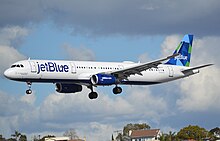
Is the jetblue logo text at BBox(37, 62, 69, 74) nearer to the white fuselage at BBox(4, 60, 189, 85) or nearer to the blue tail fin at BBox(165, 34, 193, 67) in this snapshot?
the white fuselage at BBox(4, 60, 189, 85)

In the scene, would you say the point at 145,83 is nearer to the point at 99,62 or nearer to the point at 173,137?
the point at 99,62

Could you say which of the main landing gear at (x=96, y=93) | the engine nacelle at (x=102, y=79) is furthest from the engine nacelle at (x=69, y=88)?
the engine nacelle at (x=102, y=79)

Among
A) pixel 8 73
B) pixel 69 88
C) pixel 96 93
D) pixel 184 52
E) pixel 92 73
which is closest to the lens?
pixel 8 73

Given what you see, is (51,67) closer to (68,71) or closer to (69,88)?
(68,71)

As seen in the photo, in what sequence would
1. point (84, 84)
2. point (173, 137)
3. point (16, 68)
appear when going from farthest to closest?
point (173, 137), point (84, 84), point (16, 68)

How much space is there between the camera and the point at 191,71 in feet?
437

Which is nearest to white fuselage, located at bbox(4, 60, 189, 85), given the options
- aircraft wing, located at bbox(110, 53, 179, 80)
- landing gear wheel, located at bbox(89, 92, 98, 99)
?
aircraft wing, located at bbox(110, 53, 179, 80)

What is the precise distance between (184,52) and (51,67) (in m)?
32.4

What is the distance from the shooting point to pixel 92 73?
121312 mm

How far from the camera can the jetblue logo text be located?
115812 millimetres

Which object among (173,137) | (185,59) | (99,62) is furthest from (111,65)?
(173,137)

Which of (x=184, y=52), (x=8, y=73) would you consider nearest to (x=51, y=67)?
(x=8, y=73)

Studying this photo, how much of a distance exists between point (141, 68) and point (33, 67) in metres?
17.2

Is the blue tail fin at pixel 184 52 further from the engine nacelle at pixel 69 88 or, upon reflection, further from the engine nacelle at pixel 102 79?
the engine nacelle at pixel 69 88
